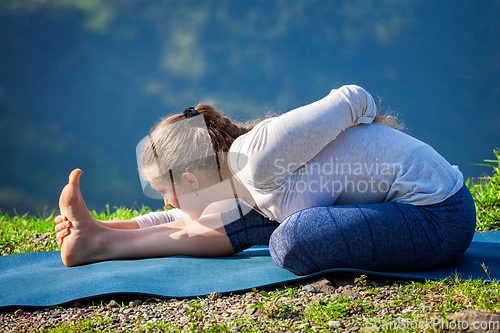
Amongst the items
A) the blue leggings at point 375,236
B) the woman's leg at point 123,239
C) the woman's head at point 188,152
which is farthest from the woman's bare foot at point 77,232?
the blue leggings at point 375,236

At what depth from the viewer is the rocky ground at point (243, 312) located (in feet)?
4.41

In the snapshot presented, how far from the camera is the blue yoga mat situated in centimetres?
169

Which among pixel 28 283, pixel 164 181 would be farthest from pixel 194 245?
pixel 28 283

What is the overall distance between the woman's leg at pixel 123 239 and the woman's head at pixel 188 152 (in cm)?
25

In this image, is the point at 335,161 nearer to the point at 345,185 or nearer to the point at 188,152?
the point at 345,185

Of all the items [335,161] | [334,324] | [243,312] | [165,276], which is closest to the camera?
[334,324]

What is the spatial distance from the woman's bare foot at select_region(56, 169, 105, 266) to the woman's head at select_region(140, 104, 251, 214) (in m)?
0.42

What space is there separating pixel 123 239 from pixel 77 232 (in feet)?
0.81

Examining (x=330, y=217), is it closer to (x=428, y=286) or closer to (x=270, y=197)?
(x=270, y=197)

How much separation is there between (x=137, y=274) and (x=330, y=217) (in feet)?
3.11

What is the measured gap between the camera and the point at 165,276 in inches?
74.9


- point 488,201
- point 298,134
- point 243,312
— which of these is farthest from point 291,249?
point 488,201

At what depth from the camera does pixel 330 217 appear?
169cm

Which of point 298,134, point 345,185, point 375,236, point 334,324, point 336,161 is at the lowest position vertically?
point 334,324
